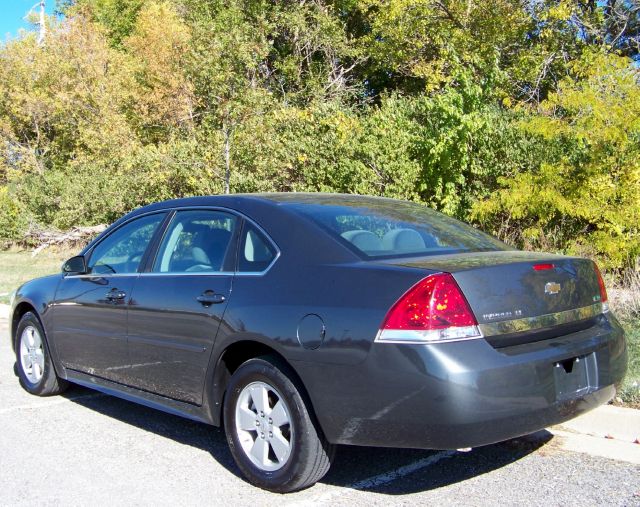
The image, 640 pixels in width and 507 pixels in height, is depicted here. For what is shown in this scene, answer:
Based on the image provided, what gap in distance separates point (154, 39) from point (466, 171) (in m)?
23.8

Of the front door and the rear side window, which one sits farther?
the front door

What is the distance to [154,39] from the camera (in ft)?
104

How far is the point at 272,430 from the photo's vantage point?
4039 mm

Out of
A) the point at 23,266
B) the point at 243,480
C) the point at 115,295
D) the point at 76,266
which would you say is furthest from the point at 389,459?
the point at 23,266

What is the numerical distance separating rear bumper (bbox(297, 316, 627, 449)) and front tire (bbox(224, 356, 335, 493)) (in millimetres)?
147

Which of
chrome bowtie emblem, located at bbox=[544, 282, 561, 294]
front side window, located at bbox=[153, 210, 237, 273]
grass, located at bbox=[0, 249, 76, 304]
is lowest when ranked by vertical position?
grass, located at bbox=[0, 249, 76, 304]

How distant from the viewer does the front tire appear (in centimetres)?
385

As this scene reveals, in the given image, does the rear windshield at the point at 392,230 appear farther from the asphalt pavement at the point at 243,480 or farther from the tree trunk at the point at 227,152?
the tree trunk at the point at 227,152

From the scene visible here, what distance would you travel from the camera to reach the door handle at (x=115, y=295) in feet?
16.6

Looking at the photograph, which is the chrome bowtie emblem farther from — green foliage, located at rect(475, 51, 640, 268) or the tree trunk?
the tree trunk

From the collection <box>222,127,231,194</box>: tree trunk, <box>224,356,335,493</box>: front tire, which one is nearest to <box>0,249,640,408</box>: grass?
<box>224,356,335,493</box>: front tire

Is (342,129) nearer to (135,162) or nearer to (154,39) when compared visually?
(135,162)

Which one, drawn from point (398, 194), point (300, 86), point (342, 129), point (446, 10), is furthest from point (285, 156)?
point (300, 86)

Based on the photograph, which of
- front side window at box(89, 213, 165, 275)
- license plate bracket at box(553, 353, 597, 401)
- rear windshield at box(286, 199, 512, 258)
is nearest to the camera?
license plate bracket at box(553, 353, 597, 401)
